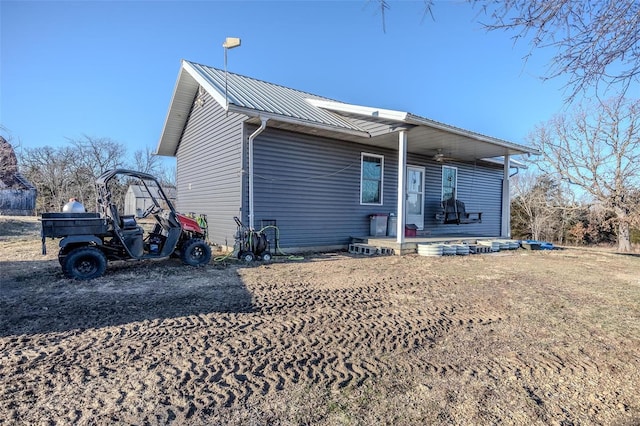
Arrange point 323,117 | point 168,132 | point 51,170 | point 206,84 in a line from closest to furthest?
point 206,84 → point 323,117 → point 168,132 → point 51,170

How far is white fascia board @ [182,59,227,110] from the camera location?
22.2 ft

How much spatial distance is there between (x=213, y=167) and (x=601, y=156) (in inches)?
733

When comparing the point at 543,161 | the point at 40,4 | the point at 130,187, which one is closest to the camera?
the point at 40,4

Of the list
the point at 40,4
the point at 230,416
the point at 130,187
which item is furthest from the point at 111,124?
the point at 230,416

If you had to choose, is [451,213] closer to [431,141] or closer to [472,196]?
[472,196]

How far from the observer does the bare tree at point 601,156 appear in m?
16.0

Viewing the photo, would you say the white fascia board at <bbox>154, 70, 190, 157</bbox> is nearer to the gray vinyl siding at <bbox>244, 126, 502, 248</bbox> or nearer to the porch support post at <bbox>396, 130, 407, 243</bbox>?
the gray vinyl siding at <bbox>244, 126, 502, 248</bbox>

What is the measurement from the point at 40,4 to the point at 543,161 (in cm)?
2184

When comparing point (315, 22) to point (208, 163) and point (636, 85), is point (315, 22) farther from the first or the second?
point (208, 163)

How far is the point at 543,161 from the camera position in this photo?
19.0 m

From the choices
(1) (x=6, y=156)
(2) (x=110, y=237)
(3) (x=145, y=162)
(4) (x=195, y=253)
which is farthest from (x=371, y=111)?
(3) (x=145, y=162)

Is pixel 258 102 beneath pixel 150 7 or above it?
beneath

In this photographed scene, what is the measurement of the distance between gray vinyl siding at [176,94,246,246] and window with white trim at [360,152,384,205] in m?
3.42

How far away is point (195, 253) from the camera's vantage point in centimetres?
627
